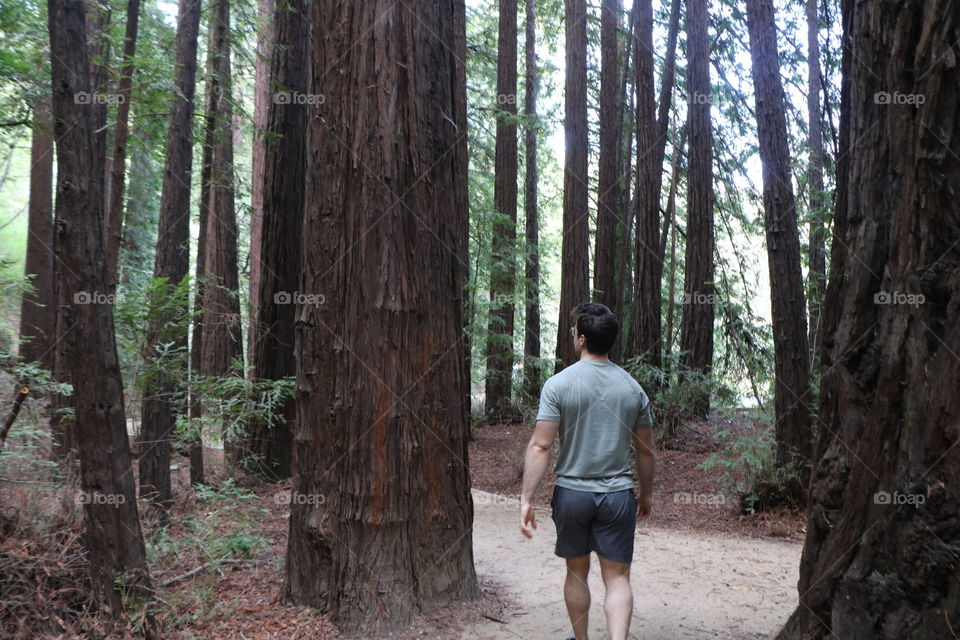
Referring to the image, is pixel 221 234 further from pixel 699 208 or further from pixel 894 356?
pixel 894 356

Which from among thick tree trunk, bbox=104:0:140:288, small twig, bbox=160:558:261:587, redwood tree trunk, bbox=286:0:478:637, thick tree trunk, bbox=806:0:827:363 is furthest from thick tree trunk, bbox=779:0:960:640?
thick tree trunk, bbox=104:0:140:288

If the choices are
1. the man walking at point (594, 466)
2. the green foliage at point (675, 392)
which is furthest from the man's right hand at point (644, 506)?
the green foliage at point (675, 392)

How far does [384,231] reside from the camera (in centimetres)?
529

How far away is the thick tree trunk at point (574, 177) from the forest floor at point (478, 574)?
252 inches

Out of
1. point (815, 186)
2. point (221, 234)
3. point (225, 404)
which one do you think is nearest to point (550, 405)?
point (225, 404)

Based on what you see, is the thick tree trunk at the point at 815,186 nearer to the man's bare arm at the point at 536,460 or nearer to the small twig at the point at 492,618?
the small twig at the point at 492,618

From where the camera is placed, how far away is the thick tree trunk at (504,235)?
14695 millimetres

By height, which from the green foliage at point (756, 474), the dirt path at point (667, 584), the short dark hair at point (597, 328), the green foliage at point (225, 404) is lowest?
the dirt path at point (667, 584)

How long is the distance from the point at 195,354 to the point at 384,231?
849 centimetres

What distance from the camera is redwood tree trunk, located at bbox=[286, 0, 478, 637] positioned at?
520cm

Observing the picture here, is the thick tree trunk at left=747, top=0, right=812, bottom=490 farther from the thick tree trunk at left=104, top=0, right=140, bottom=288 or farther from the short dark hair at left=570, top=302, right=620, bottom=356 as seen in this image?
the thick tree trunk at left=104, top=0, right=140, bottom=288

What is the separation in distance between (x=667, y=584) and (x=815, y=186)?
1225 cm

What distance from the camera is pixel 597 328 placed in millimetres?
4379

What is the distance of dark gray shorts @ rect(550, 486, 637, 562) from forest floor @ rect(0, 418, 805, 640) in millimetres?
1204
